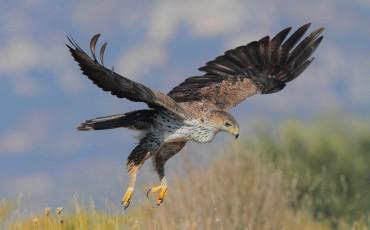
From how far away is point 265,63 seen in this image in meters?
10.7

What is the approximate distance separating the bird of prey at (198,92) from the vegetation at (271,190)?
676 millimetres

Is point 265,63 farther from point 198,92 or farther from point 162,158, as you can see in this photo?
point 162,158

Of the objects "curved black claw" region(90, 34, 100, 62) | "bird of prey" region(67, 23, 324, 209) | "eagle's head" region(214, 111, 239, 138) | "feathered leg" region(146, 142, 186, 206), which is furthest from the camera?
"feathered leg" region(146, 142, 186, 206)

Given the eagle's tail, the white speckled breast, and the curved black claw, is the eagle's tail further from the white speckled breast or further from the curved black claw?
the curved black claw

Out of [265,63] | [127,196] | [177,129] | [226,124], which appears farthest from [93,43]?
[265,63]

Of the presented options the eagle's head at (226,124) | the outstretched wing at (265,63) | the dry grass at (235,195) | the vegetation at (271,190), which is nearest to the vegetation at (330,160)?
the vegetation at (271,190)

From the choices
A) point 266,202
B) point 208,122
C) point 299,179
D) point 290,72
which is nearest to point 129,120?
point 208,122

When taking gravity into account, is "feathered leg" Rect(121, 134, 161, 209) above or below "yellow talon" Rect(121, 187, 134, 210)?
above

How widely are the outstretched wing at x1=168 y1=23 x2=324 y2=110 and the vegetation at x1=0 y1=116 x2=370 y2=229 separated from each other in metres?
1.43

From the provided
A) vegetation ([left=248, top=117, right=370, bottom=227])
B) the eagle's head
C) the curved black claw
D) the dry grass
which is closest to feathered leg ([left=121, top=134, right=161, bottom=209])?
the eagle's head

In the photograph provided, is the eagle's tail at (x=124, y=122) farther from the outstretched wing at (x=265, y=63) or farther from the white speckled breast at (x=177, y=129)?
the outstretched wing at (x=265, y=63)

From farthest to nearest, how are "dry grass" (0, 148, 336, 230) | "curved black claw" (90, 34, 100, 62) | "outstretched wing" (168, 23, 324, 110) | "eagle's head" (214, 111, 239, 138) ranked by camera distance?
"dry grass" (0, 148, 336, 230)
"outstretched wing" (168, 23, 324, 110)
"eagle's head" (214, 111, 239, 138)
"curved black claw" (90, 34, 100, 62)

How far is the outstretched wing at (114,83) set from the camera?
285 inches

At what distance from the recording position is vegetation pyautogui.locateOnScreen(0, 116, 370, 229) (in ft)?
30.7
